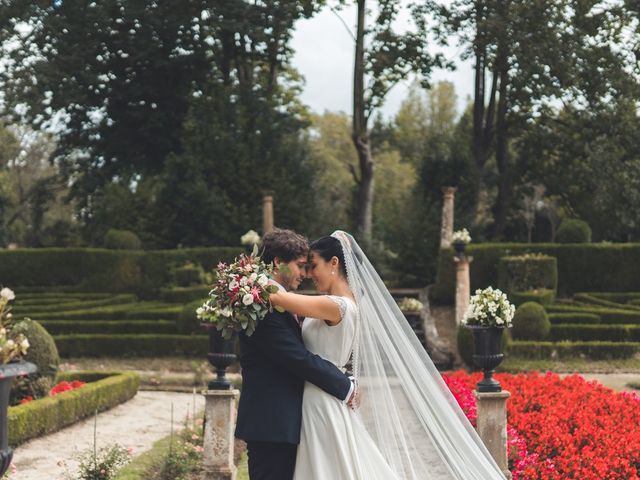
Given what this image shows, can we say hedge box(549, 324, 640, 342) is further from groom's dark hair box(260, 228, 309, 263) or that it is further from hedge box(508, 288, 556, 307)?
groom's dark hair box(260, 228, 309, 263)

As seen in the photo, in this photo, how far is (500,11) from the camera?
28.2 meters

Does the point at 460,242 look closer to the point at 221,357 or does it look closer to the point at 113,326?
the point at 113,326

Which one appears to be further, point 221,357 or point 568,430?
point 568,430

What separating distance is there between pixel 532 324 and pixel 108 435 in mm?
10025

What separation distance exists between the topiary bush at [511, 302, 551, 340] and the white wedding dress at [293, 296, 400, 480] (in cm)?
1454

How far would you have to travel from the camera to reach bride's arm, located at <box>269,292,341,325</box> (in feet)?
14.5

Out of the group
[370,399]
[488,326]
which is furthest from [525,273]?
[370,399]

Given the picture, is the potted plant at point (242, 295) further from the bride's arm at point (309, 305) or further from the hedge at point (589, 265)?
the hedge at point (589, 265)

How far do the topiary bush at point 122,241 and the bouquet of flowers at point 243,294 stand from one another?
24.2 metres

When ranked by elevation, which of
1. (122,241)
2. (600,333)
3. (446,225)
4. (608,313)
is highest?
(446,225)

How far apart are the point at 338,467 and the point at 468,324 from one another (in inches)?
139

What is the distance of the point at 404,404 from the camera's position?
558cm

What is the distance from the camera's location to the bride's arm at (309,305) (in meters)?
4.43

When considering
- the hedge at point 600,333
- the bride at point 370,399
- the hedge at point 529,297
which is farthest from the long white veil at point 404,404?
the hedge at point 529,297
